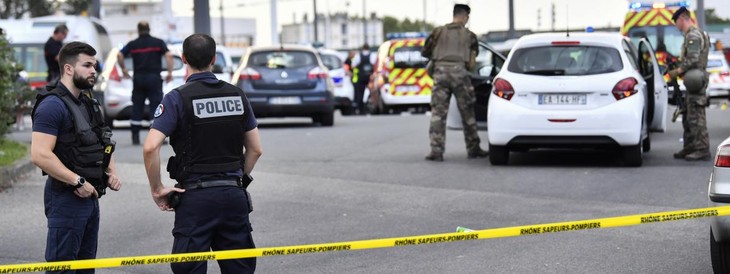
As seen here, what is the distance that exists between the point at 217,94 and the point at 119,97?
15527 millimetres

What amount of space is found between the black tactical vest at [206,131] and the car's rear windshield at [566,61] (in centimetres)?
813

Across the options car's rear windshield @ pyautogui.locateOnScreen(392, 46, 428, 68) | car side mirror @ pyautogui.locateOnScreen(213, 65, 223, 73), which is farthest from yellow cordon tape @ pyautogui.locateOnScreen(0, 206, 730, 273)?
car's rear windshield @ pyautogui.locateOnScreen(392, 46, 428, 68)

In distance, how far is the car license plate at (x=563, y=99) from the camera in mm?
13352

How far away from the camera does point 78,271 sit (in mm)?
6316

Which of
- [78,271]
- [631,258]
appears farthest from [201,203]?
[631,258]

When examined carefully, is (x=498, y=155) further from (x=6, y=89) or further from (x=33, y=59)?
(x=33, y=59)

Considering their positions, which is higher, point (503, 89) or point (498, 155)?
point (503, 89)

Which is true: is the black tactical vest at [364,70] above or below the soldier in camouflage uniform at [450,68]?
below

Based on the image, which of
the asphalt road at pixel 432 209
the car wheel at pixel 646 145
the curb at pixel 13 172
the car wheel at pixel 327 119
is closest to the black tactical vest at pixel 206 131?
the asphalt road at pixel 432 209

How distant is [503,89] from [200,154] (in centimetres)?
812

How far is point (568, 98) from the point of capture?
1338 centimetres

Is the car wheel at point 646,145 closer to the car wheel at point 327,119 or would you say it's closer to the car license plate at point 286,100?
the car license plate at point 286,100

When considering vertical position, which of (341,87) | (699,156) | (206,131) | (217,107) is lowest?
(341,87)

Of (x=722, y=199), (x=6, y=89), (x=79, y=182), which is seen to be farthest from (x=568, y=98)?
(x=79, y=182)
